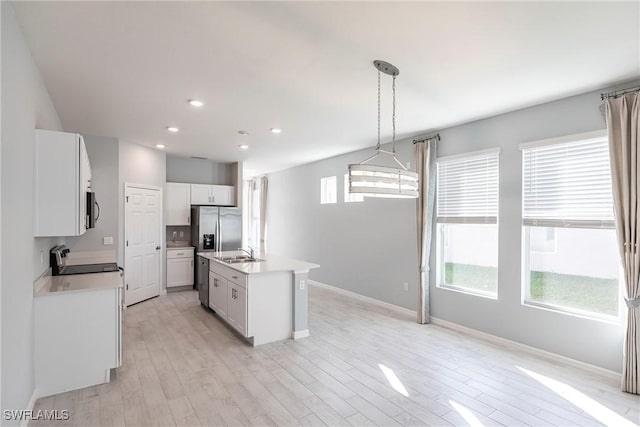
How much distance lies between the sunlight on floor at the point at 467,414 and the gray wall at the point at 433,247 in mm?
1630

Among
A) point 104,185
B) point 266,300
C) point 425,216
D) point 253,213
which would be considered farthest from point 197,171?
point 425,216

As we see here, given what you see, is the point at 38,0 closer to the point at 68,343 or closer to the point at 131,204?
the point at 68,343

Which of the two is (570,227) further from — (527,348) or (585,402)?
(585,402)

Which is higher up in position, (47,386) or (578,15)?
(578,15)

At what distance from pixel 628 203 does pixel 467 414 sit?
2.33 metres

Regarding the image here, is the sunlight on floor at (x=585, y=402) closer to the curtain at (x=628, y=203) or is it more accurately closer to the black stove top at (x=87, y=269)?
the curtain at (x=628, y=203)

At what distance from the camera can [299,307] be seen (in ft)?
13.6

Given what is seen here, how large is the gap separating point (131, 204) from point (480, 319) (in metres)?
5.64

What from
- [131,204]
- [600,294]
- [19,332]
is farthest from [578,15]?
[131,204]

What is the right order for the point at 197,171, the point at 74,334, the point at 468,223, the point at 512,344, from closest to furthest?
the point at 74,334, the point at 512,344, the point at 468,223, the point at 197,171

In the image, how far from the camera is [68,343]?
9.39 ft

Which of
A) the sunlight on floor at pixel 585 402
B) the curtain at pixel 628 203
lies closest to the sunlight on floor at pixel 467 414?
the sunlight on floor at pixel 585 402

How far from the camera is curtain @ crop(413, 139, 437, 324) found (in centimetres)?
471

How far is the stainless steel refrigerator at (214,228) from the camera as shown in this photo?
679 cm
